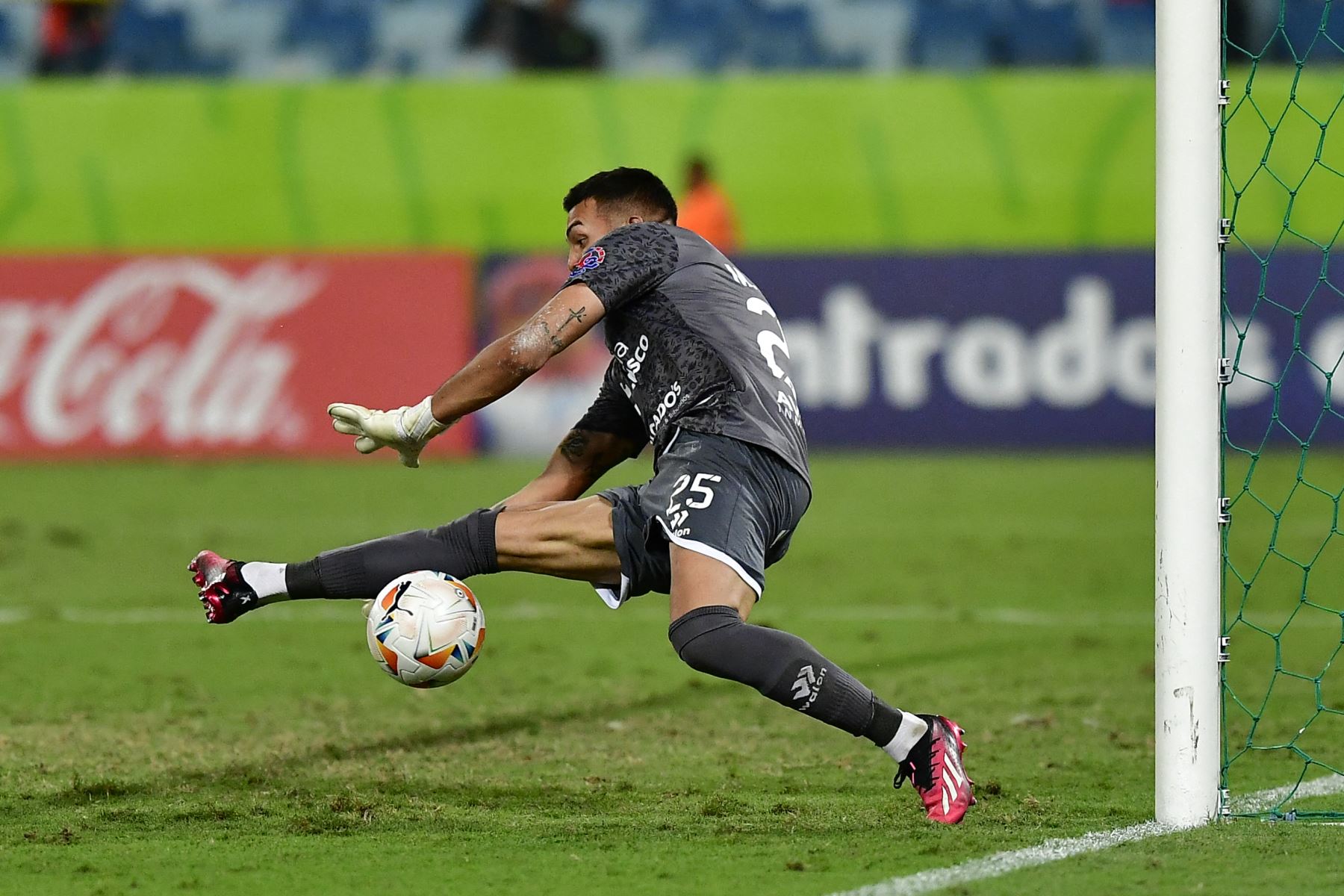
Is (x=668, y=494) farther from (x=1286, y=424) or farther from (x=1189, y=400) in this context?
(x=1286, y=424)

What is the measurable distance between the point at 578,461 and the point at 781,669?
50.4 inches

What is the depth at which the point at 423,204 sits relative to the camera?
1648 cm

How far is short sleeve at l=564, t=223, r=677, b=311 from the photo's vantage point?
4699mm

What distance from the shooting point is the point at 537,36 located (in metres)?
17.0

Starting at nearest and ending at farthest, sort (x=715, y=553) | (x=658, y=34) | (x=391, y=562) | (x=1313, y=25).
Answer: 1. (x=715, y=553)
2. (x=391, y=562)
3. (x=1313, y=25)
4. (x=658, y=34)

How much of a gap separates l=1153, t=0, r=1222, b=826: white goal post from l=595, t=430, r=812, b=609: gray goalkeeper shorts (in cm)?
98

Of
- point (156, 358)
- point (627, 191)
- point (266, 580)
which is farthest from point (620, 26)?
point (266, 580)

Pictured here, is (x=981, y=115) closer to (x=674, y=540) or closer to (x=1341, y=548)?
(x=1341, y=548)

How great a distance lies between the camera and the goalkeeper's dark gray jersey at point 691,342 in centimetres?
480

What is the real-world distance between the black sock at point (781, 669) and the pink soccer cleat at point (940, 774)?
0.10m

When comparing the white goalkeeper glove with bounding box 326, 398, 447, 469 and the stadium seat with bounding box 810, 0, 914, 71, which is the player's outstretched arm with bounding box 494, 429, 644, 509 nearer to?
the white goalkeeper glove with bounding box 326, 398, 447, 469

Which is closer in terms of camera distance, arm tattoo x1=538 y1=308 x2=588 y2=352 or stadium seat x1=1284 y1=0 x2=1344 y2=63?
arm tattoo x1=538 y1=308 x2=588 y2=352

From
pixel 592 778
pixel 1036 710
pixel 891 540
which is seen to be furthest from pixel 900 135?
pixel 592 778

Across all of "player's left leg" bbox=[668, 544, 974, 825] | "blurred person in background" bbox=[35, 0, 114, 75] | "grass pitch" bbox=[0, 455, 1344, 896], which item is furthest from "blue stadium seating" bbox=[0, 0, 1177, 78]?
"player's left leg" bbox=[668, 544, 974, 825]
